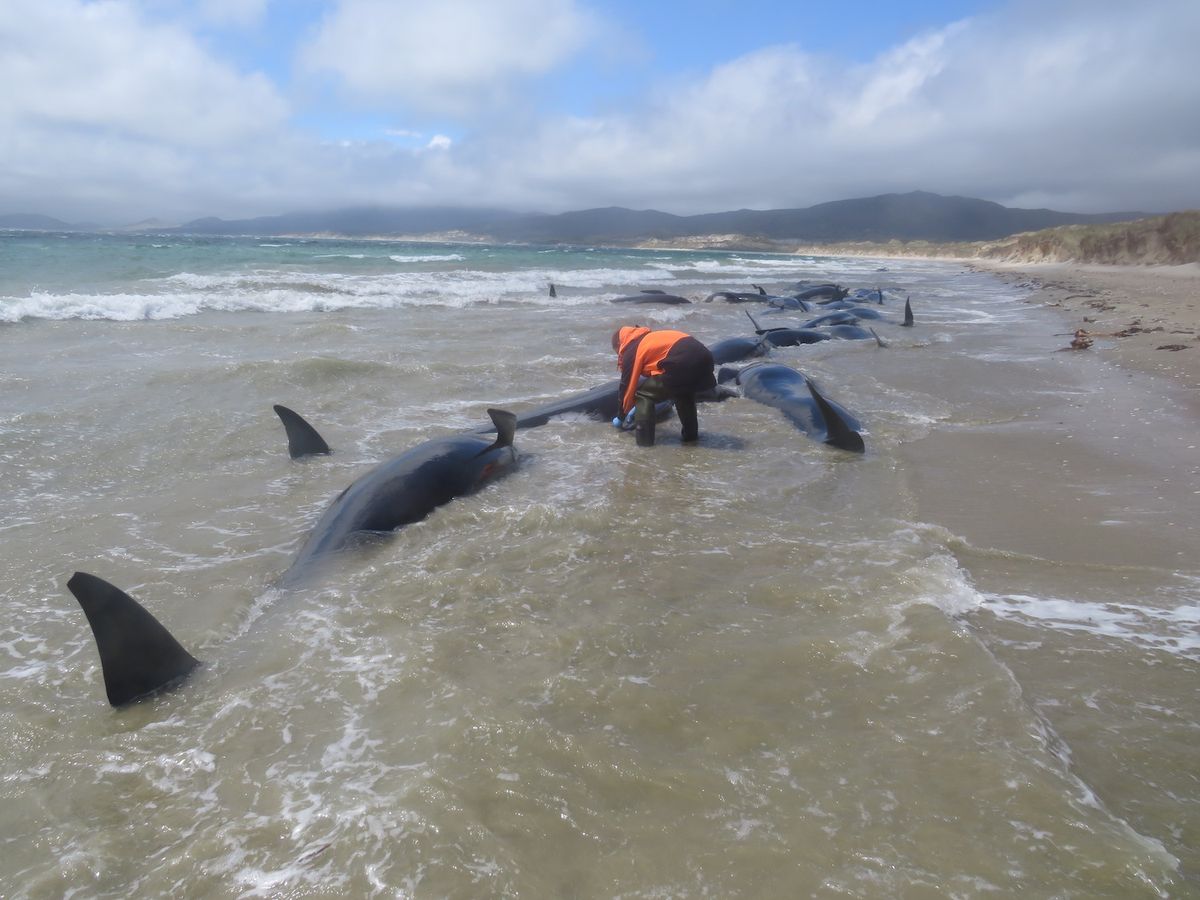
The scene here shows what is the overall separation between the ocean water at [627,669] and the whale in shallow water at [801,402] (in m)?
0.25

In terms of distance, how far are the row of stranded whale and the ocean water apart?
163 mm

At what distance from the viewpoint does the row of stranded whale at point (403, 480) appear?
126 inches

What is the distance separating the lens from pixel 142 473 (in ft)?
21.1

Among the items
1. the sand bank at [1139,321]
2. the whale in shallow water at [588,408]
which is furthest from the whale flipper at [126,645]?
the sand bank at [1139,321]

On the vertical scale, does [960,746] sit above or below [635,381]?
below

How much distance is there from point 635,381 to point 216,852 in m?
5.74

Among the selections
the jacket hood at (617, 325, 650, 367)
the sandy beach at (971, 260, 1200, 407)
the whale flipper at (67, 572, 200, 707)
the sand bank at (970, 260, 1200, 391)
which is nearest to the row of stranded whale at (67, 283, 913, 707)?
the whale flipper at (67, 572, 200, 707)

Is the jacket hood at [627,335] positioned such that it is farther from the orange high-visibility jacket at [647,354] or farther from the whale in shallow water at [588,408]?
the whale in shallow water at [588,408]

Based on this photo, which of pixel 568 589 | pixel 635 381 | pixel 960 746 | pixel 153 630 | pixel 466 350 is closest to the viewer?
pixel 960 746

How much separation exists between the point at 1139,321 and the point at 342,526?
56.5ft

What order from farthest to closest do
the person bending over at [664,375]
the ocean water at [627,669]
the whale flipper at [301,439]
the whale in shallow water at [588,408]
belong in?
the whale in shallow water at [588,408] < the person bending over at [664,375] < the whale flipper at [301,439] < the ocean water at [627,669]

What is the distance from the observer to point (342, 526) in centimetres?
500

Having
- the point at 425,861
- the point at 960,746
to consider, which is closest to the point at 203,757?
the point at 425,861

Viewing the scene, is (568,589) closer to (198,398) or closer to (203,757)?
(203,757)
